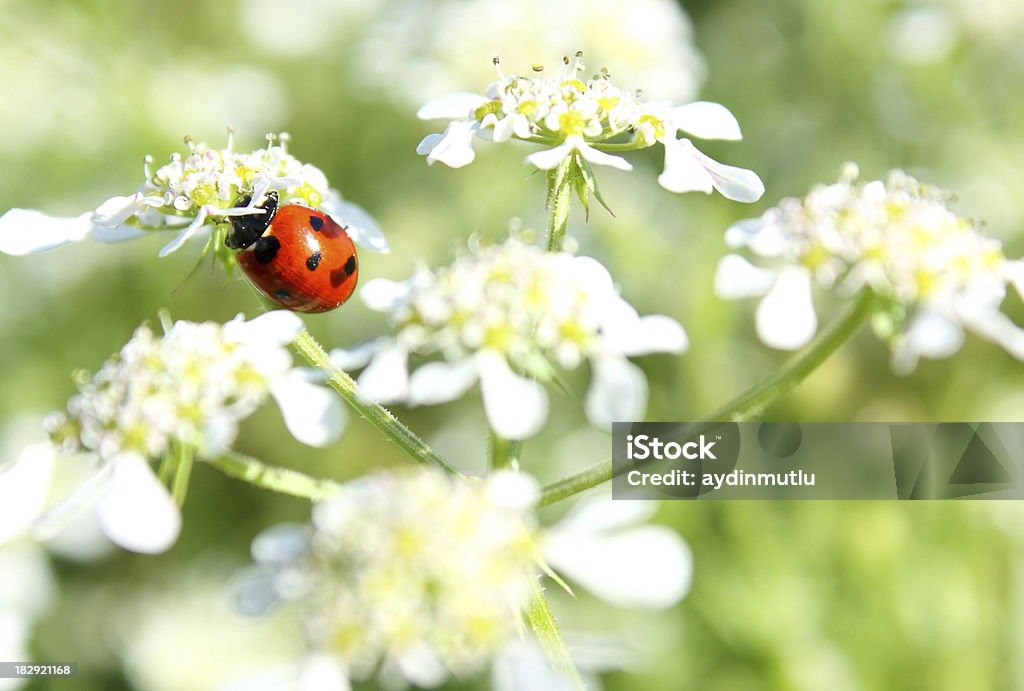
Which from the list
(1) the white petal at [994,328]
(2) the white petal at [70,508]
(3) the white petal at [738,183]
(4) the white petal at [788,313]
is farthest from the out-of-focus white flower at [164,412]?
(1) the white petal at [994,328]

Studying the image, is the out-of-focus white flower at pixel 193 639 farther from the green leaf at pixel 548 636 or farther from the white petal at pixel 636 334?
the white petal at pixel 636 334

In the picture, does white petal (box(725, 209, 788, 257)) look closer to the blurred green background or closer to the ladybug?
the ladybug

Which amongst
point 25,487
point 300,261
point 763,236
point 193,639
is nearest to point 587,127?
point 763,236

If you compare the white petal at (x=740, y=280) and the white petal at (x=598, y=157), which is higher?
the white petal at (x=598, y=157)

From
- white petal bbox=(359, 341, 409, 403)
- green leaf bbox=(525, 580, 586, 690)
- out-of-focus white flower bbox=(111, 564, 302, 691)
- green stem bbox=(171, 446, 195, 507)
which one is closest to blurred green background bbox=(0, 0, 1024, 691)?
out-of-focus white flower bbox=(111, 564, 302, 691)

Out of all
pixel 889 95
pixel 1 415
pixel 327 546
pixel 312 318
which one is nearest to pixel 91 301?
pixel 1 415

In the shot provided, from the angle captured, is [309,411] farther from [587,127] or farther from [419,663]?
[587,127]
